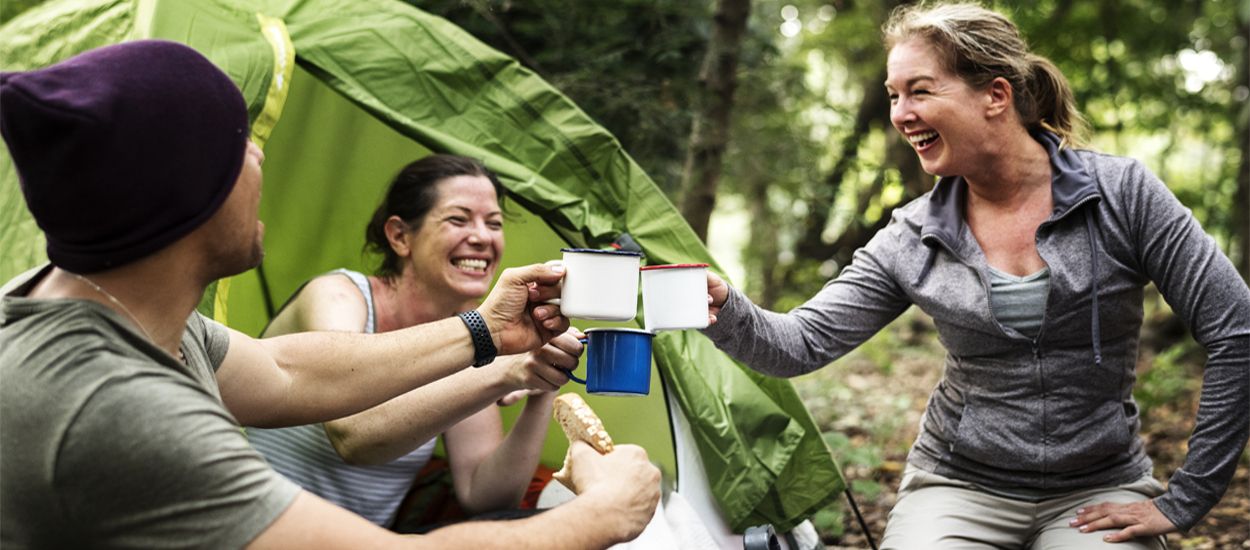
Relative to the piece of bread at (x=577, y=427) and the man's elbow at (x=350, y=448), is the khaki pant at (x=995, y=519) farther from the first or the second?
the man's elbow at (x=350, y=448)

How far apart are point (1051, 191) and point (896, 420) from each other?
9.31 ft

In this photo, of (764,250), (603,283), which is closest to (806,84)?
(764,250)

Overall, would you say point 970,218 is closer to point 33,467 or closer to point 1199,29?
point 33,467

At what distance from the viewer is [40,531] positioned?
4.21 feet

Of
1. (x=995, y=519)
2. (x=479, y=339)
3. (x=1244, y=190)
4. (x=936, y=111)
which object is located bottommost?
(x=995, y=519)

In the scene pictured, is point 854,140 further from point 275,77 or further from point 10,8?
point 10,8

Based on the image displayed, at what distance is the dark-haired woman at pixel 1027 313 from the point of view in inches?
89.7

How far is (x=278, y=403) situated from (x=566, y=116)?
4.26 feet

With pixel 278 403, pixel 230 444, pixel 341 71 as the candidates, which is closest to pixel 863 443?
pixel 341 71

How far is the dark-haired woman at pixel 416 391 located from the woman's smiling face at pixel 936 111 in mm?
986

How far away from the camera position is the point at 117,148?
131 centimetres

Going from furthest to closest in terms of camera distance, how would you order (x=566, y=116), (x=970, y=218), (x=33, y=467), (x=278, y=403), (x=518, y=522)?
(x=566, y=116) < (x=970, y=218) < (x=278, y=403) < (x=518, y=522) < (x=33, y=467)

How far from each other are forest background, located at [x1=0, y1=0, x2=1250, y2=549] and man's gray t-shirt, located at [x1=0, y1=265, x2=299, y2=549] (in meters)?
2.58

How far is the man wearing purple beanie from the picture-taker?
1262mm
